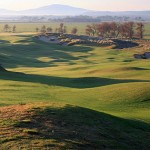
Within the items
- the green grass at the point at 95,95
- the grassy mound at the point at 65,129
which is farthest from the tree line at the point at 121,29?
the grassy mound at the point at 65,129

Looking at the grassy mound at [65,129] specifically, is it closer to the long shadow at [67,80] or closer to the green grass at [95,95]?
the green grass at [95,95]

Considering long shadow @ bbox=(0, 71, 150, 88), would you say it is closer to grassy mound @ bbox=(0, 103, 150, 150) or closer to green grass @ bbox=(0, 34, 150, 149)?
green grass @ bbox=(0, 34, 150, 149)

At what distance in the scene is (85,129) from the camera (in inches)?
816

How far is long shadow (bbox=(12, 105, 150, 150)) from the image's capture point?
61.6 feet

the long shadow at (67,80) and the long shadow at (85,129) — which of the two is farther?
the long shadow at (67,80)

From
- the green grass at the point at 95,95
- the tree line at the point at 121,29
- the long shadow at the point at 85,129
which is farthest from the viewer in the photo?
the tree line at the point at 121,29

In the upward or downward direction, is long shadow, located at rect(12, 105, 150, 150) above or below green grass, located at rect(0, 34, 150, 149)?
above

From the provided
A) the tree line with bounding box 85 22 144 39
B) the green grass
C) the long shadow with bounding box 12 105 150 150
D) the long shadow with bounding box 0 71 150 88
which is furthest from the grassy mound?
the tree line with bounding box 85 22 144 39

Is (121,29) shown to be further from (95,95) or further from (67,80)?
(95,95)

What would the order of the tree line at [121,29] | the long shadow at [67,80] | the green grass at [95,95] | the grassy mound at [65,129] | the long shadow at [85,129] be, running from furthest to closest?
the tree line at [121,29] < the long shadow at [67,80] < the green grass at [95,95] < the long shadow at [85,129] < the grassy mound at [65,129]

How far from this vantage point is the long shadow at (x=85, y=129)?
18.8 m

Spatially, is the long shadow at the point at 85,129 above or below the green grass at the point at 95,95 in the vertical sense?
above

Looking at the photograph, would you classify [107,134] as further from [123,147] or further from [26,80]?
[26,80]

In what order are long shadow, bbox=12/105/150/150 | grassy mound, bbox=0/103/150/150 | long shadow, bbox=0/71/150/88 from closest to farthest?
grassy mound, bbox=0/103/150/150 < long shadow, bbox=12/105/150/150 < long shadow, bbox=0/71/150/88
